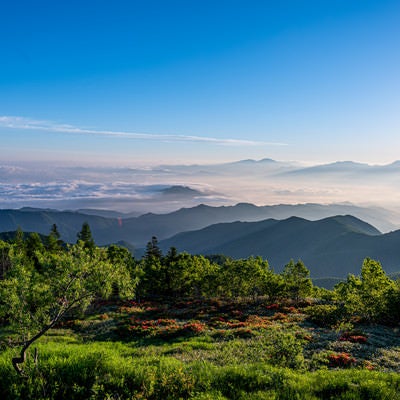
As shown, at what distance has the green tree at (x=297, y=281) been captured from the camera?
60.3 meters

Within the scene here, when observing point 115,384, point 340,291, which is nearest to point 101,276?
point 115,384

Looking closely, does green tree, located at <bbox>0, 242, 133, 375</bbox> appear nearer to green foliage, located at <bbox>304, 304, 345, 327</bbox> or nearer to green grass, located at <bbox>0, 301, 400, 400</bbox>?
green grass, located at <bbox>0, 301, 400, 400</bbox>

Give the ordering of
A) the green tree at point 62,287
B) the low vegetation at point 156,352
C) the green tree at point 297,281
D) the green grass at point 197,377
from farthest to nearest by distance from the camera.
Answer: the green tree at point 297,281, the green tree at point 62,287, the low vegetation at point 156,352, the green grass at point 197,377

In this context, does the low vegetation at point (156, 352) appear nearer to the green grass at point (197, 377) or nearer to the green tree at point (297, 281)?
the green grass at point (197, 377)

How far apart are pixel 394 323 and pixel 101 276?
43376mm

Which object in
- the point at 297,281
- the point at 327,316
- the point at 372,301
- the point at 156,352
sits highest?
the point at 156,352

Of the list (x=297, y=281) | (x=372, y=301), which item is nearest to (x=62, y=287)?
(x=372, y=301)

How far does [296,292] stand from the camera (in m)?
63.1

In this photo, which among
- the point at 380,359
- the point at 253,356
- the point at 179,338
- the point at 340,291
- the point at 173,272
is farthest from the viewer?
the point at 173,272

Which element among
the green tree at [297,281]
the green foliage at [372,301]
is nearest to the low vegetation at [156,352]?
the green foliage at [372,301]

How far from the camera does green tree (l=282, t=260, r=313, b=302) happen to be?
60344 millimetres

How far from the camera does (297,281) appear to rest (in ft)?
199

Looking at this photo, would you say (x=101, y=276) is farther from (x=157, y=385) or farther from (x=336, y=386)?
(x=336, y=386)

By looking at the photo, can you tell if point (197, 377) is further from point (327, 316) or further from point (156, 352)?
point (327, 316)
